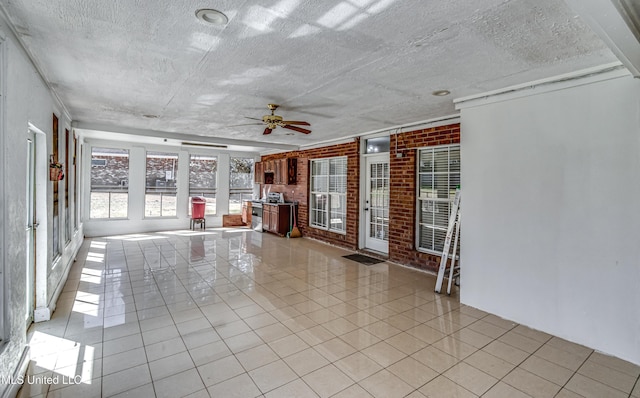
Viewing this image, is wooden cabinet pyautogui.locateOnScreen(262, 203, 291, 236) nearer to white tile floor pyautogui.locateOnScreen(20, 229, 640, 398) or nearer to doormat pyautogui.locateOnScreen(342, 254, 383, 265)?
doormat pyautogui.locateOnScreen(342, 254, 383, 265)

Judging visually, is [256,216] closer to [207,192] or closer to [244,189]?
[244,189]

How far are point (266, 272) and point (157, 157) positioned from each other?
602cm

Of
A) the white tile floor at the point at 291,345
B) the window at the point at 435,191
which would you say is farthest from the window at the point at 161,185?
the window at the point at 435,191

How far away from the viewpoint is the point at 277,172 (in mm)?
9086

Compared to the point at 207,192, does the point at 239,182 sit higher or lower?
higher

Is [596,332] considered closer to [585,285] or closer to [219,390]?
[585,285]

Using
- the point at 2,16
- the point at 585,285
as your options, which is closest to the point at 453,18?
the point at 585,285

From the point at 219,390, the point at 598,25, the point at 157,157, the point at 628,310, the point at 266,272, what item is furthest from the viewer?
the point at 157,157

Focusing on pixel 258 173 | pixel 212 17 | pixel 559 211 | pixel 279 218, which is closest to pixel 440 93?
pixel 559 211

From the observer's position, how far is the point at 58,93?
12.8ft

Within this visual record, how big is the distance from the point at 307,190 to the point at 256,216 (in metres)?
2.18

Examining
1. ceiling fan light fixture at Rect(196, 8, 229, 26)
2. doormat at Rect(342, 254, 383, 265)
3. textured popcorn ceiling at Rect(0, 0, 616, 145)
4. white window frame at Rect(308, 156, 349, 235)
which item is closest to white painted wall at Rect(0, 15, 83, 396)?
textured popcorn ceiling at Rect(0, 0, 616, 145)

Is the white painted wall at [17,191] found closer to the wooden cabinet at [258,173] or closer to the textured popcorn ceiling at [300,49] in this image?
the textured popcorn ceiling at [300,49]

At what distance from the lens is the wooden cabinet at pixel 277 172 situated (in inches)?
341
